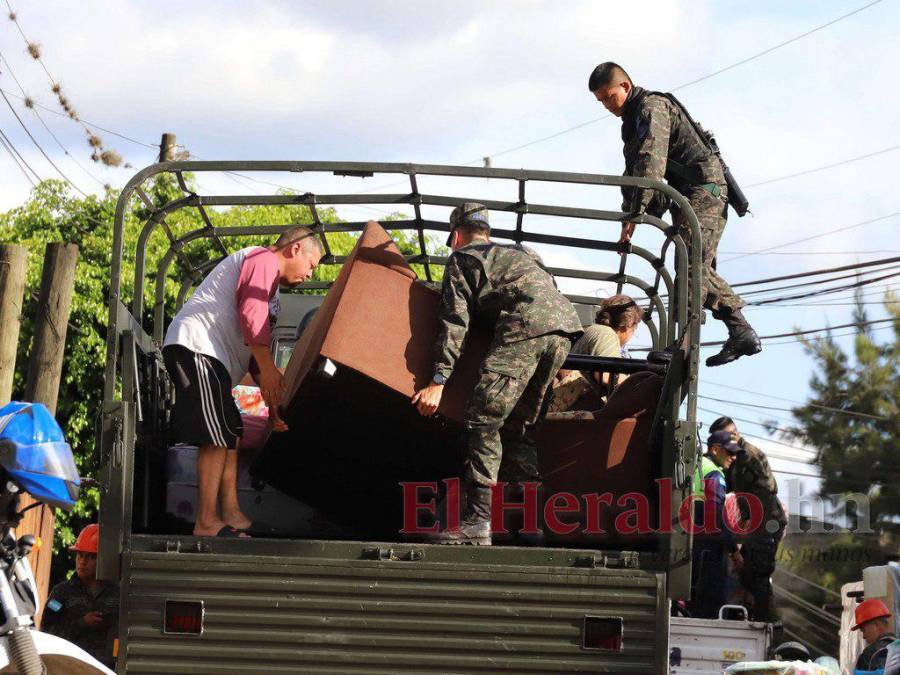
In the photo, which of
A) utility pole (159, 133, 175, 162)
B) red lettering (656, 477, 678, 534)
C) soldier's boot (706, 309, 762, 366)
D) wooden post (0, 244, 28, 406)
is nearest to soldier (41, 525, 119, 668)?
red lettering (656, 477, 678, 534)

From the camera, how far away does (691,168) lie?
709cm

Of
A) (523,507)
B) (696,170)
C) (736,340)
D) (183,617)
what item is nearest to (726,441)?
(736,340)

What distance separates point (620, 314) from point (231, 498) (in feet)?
7.95

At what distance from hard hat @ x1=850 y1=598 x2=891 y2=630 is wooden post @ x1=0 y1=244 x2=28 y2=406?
22.7ft

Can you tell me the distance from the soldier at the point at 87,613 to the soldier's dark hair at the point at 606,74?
3758mm

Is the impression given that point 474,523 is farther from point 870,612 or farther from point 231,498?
point 870,612

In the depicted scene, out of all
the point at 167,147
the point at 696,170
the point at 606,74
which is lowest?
the point at 696,170

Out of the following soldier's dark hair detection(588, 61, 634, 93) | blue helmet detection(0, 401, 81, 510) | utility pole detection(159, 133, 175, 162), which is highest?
utility pole detection(159, 133, 175, 162)

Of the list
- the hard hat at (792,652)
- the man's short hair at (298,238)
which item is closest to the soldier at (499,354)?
the man's short hair at (298,238)

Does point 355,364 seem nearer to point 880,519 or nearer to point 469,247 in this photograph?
point 469,247

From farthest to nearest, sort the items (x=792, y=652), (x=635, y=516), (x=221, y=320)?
1. (x=792, y=652)
2. (x=221, y=320)
3. (x=635, y=516)

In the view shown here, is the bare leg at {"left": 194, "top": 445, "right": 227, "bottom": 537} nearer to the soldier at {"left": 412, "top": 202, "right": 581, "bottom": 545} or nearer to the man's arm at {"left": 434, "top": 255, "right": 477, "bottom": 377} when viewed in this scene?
the soldier at {"left": 412, "top": 202, "right": 581, "bottom": 545}

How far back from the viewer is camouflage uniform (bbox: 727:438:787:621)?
8820mm

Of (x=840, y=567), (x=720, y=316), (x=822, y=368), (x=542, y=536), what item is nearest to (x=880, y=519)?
(x=840, y=567)
